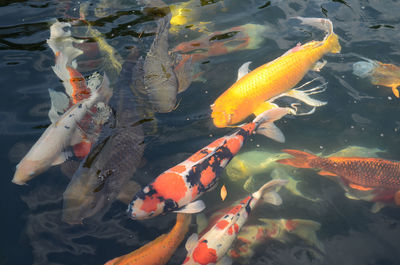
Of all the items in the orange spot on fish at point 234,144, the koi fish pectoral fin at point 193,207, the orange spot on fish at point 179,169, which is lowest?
Answer: the koi fish pectoral fin at point 193,207

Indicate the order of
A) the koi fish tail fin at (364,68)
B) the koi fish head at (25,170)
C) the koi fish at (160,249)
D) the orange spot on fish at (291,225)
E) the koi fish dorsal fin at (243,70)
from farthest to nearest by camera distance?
the koi fish tail fin at (364,68)
the koi fish dorsal fin at (243,70)
the orange spot on fish at (291,225)
the koi fish head at (25,170)
the koi fish at (160,249)

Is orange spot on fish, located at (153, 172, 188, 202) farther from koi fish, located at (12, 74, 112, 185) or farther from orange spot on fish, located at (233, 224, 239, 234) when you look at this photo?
koi fish, located at (12, 74, 112, 185)

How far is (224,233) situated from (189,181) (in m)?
0.63

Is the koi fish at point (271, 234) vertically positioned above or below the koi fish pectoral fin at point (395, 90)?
below

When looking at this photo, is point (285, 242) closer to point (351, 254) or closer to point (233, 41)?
point (351, 254)

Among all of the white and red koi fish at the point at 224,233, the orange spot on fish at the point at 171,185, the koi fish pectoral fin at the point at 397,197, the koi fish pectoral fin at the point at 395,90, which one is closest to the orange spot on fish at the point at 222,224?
the white and red koi fish at the point at 224,233

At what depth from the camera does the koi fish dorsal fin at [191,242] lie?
10.1 feet

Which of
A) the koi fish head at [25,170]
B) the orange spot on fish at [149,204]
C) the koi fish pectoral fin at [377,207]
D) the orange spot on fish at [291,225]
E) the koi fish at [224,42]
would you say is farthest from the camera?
the koi fish at [224,42]

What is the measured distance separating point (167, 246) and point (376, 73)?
12.3ft

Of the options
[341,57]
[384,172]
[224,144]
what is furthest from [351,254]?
[341,57]

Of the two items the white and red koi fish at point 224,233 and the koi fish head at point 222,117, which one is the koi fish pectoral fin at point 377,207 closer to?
the white and red koi fish at point 224,233

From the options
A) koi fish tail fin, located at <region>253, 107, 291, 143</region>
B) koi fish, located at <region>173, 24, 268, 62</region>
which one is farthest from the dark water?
koi fish tail fin, located at <region>253, 107, 291, 143</region>

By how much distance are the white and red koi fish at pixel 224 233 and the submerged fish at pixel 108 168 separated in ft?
2.92

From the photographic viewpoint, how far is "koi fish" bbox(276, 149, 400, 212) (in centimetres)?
342
